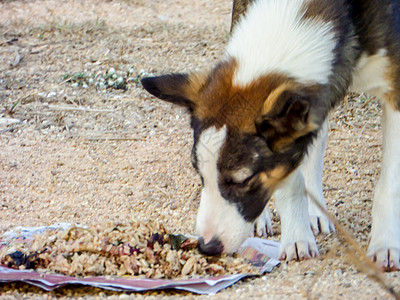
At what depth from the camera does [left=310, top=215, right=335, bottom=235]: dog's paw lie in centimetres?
475

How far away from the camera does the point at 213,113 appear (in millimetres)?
3605

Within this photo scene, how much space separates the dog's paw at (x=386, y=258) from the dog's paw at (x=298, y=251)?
13.1 inches

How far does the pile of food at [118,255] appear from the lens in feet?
12.1

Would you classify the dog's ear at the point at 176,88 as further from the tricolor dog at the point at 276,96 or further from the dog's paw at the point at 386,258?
the dog's paw at the point at 386,258

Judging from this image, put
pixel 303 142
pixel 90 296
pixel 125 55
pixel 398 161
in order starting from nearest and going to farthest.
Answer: pixel 90 296 → pixel 303 142 → pixel 398 161 → pixel 125 55

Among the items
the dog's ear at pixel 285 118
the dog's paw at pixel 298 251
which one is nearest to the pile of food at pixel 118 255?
the dog's paw at pixel 298 251

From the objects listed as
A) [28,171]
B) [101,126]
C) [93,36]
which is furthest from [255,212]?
[93,36]

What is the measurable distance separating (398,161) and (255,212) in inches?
43.7

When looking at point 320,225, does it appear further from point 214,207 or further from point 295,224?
point 214,207

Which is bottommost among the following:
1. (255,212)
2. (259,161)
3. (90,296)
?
(90,296)

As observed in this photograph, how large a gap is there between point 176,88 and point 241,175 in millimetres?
638

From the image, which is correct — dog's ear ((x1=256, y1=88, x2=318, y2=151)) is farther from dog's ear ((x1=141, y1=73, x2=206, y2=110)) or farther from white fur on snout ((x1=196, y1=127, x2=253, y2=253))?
dog's ear ((x1=141, y1=73, x2=206, y2=110))

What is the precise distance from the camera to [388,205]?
4.25 metres

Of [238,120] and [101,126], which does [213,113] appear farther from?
[101,126]
